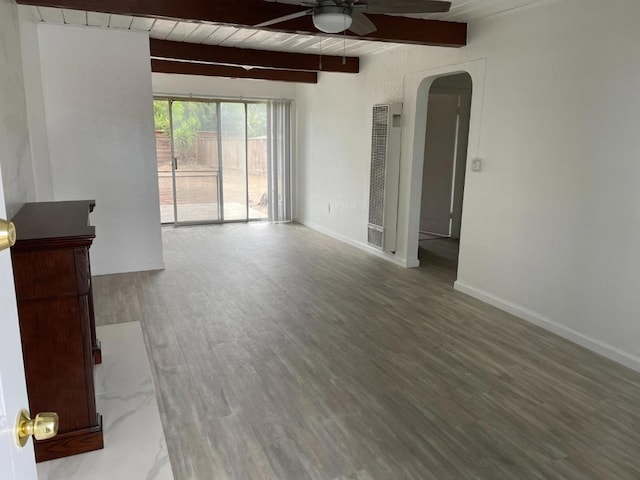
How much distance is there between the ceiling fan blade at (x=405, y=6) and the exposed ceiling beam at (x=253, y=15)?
1.07 meters

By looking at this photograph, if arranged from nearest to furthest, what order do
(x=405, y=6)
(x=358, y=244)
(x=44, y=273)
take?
(x=44, y=273) < (x=405, y=6) < (x=358, y=244)

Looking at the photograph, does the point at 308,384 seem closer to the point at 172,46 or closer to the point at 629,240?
the point at 629,240

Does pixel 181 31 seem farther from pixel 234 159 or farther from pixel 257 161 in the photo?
pixel 257 161

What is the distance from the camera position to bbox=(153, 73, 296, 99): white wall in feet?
24.1

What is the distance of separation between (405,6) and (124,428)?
9.18 feet

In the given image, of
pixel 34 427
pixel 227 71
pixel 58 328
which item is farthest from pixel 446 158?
pixel 34 427

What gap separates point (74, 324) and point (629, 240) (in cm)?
330

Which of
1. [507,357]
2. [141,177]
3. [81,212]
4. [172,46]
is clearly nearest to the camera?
[81,212]

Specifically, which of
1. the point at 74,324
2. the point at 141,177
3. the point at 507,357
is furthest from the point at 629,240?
the point at 141,177

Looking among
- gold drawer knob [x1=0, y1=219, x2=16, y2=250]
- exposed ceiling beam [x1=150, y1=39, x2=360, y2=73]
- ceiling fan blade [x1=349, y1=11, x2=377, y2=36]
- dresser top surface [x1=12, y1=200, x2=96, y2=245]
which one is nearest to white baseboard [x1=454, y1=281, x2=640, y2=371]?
ceiling fan blade [x1=349, y1=11, x2=377, y2=36]

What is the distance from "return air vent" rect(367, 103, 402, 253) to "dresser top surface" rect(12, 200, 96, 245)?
3479 millimetres

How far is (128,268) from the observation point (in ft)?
16.6

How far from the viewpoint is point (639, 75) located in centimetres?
292

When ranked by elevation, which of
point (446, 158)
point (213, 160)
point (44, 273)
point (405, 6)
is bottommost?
point (44, 273)
